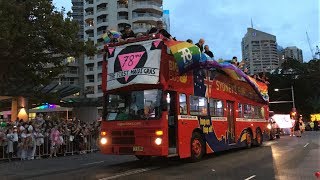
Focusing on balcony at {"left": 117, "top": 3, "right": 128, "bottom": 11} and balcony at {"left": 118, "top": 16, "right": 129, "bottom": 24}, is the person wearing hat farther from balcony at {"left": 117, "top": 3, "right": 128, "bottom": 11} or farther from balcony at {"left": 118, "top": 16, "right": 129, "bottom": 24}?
balcony at {"left": 117, "top": 3, "right": 128, "bottom": 11}

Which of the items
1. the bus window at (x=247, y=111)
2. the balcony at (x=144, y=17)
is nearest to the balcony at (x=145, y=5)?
the balcony at (x=144, y=17)

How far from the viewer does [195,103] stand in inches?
632

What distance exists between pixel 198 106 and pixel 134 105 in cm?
278

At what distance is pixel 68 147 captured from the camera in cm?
2253

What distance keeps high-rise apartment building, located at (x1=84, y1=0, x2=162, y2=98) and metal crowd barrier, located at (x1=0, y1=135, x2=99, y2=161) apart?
2572 inches

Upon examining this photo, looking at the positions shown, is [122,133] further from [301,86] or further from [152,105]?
[301,86]

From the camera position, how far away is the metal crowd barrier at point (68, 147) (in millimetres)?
19641

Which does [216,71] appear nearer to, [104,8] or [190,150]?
[190,150]

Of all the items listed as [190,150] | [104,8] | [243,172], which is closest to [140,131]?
[190,150]

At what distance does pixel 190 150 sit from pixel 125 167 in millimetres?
2298

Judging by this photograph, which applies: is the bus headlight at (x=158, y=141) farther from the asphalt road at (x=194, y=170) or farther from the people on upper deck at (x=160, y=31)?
the people on upper deck at (x=160, y=31)

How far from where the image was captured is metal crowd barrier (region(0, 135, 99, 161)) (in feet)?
64.4

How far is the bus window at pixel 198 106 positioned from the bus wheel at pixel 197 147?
0.83 metres

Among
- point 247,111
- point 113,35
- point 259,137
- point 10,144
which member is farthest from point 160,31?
point 259,137
